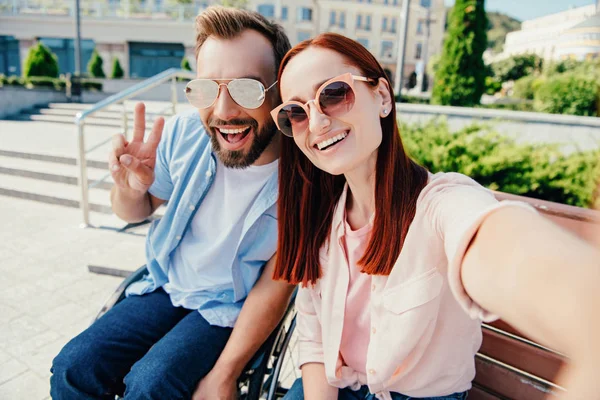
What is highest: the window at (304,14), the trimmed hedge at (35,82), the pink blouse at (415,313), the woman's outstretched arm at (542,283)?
the window at (304,14)

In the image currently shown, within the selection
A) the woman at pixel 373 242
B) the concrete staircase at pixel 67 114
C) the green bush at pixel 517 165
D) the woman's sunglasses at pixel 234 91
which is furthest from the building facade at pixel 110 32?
the woman at pixel 373 242

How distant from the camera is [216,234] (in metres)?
1.87

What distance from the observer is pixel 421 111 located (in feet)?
24.2

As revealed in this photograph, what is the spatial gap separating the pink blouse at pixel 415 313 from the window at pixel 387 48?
45912 millimetres

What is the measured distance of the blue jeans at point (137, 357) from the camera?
153cm

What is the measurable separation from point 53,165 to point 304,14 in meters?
36.0

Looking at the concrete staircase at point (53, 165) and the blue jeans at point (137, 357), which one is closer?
the blue jeans at point (137, 357)

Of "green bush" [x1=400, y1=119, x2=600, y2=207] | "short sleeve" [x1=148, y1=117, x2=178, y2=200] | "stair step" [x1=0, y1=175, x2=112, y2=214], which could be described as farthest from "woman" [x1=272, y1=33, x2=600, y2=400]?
"stair step" [x1=0, y1=175, x2=112, y2=214]

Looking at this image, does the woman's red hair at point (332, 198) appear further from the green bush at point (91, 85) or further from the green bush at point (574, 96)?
the green bush at point (91, 85)

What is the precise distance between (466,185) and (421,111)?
662 centimetres

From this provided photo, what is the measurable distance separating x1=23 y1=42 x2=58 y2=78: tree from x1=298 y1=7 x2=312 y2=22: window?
26.6 metres

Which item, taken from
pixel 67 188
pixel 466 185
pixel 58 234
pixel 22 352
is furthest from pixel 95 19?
pixel 466 185

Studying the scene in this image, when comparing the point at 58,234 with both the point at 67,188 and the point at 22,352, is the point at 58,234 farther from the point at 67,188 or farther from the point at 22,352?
the point at 22,352

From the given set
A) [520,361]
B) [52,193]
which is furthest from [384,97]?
[52,193]
